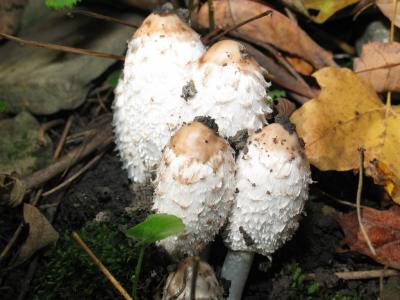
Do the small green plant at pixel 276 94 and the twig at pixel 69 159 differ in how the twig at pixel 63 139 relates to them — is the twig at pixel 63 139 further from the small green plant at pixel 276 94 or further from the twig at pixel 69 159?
the small green plant at pixel 276 94

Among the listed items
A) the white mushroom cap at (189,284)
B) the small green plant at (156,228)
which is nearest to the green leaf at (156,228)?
the small green plant at (156,228)

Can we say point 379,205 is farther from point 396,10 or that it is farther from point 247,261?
point 396,10

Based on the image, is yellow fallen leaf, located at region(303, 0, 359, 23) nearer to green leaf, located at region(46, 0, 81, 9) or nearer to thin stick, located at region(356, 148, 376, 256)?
thin stick, located at region(356, 148, 376, 256)

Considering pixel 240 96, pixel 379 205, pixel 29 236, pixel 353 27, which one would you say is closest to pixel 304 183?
pixel 240 96

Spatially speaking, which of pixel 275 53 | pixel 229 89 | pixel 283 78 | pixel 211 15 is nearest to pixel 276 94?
pixel 283 78

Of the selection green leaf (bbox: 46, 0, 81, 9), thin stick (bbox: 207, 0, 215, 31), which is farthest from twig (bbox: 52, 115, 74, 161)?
thin stick (bbox: 207, 0, 215, 31)

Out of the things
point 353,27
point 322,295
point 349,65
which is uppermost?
point 353,27

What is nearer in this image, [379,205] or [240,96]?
[240,96]
